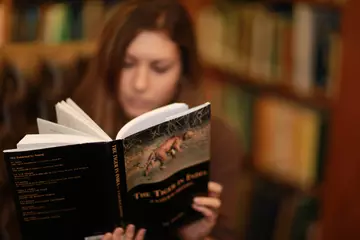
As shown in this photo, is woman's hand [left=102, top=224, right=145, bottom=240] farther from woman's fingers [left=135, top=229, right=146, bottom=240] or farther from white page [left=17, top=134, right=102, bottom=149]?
white page [left=17, top=134, right=102, bottom=149]

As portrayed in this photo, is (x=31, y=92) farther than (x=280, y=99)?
No

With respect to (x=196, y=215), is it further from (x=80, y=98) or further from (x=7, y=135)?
(x=7, y=135)

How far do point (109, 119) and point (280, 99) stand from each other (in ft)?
3.29

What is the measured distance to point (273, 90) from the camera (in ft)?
6.53

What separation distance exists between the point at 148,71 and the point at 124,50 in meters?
0.07

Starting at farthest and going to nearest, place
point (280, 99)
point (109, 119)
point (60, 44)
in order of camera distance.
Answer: point (280, 99) → point (60, 44) → point (109, 119)

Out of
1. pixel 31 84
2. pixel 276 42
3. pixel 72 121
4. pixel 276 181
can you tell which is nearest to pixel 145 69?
pixel 72 121

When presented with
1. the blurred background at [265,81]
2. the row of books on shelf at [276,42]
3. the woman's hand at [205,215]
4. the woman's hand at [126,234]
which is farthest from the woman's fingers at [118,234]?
the row of books on shelf at [276,42]

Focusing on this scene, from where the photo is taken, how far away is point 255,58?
2.04 m

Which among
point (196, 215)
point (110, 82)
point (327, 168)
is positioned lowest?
point (327, 168)

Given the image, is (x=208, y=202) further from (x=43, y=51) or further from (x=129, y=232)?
(x=43, y=51)

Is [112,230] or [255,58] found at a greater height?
[255,58]

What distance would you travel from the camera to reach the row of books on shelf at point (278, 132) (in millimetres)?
1804

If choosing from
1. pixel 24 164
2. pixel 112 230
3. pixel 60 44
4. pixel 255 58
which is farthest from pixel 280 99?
pixel 24 164
